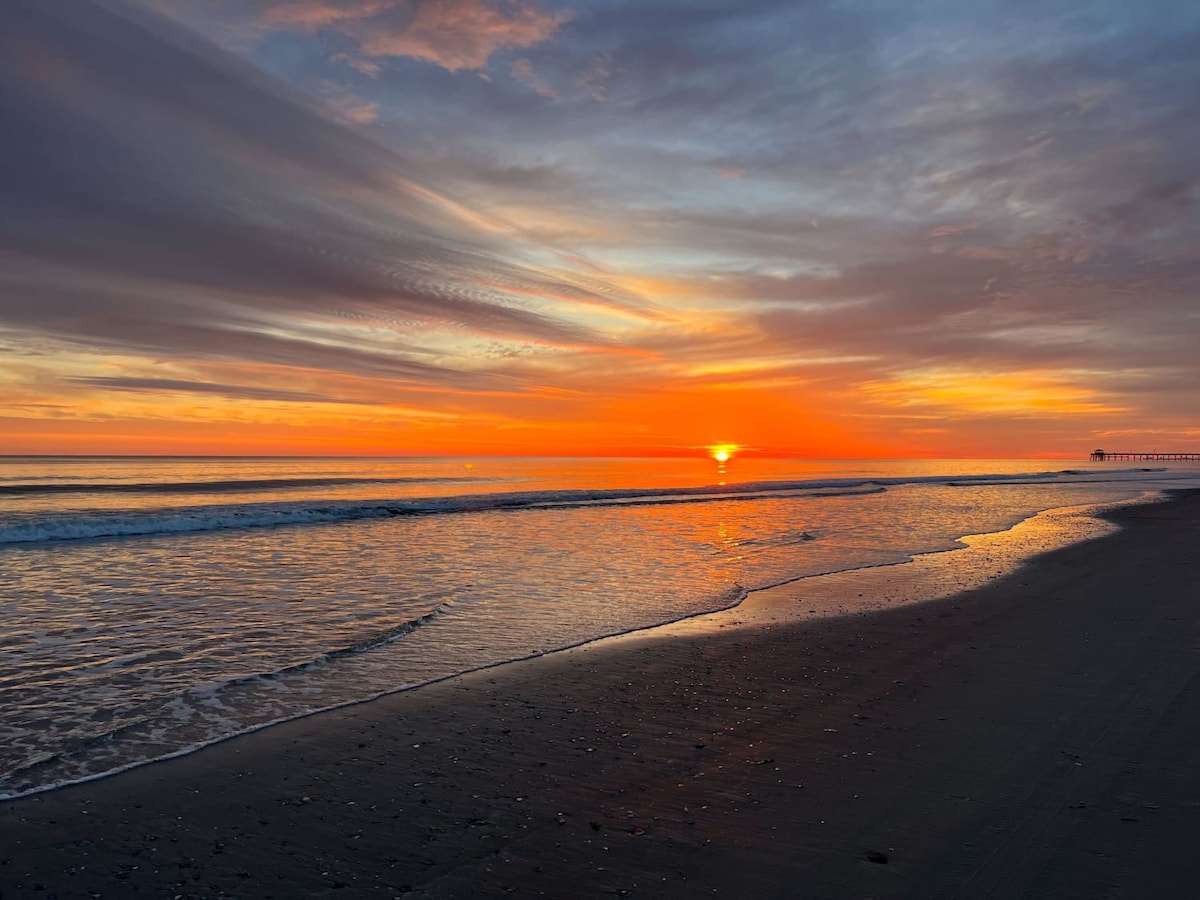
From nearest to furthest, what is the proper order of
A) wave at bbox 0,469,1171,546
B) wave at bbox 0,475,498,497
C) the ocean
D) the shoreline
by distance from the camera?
the shoreline < the ocean < wave at bbox 0,469,1171,546 < wave at bbox 0,475,498,497

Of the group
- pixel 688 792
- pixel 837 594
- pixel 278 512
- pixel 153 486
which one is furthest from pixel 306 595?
pixel 153 486

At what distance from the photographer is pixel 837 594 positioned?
1434 cm

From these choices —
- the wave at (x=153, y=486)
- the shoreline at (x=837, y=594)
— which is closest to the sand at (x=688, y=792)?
the shoreline at (x=837, y=594)

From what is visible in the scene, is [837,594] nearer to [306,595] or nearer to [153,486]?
[306,595]

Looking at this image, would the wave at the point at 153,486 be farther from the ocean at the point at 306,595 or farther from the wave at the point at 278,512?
the wave at the point at 278,512

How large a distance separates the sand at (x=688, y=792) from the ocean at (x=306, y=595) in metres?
1.04

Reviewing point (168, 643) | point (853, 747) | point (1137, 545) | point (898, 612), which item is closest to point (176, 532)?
point (168, 643)

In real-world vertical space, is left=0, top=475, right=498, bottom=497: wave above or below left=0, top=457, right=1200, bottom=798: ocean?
above

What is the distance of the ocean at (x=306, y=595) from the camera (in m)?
7.77

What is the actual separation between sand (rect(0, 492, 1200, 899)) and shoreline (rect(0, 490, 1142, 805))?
0.22 metres

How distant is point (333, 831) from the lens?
5078 millimetres

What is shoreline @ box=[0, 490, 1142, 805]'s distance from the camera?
7.42m

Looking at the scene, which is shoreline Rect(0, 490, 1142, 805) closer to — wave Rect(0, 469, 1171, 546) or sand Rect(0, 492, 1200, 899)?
sand Rect(0, 492, 1200, 899)

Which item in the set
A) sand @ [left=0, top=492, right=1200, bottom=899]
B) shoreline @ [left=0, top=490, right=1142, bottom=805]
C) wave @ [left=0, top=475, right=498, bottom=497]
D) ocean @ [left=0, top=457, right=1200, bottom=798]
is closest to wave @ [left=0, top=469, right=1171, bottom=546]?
ocean @ [left=0, top=457, right=1200, bottom=798]
